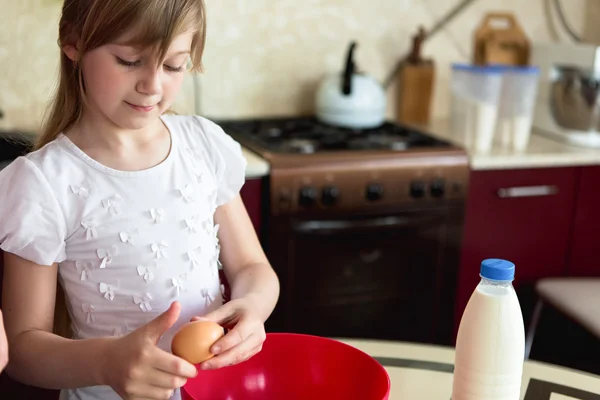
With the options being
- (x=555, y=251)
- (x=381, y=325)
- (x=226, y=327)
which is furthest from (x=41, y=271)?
(x=555, y=251)

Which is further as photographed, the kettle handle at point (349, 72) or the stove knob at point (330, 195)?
the kettle handle at point (349, 72)

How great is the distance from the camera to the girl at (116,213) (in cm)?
101

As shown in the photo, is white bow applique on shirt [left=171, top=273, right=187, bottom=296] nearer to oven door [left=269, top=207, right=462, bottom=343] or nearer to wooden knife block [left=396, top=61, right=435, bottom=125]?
oven door [left=269, top=207, right=462, bottom=343]

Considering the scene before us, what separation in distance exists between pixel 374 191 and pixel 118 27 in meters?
1.24

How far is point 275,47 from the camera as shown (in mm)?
2557

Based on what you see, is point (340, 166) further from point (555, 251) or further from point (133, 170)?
point (133, 170)

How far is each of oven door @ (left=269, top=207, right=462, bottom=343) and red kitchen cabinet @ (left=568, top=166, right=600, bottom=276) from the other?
1.39 ft

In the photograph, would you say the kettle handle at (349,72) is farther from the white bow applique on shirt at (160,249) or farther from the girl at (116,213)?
the white bow applique on shirt at (160,249)

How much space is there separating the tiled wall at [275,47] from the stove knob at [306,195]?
55 cm

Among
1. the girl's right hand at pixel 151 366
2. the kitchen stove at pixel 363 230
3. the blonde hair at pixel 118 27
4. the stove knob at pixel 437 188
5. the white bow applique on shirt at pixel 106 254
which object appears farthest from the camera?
the stove knob at pixel 437 188

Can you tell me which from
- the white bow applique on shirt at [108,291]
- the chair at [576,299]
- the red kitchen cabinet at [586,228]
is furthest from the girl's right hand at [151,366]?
the red kitchen cabinet at [586,228]

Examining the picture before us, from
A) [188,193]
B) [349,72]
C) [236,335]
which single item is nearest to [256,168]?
[349,72]

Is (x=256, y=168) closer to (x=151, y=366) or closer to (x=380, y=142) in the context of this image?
(x=380, y=142)

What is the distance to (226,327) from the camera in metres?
1.06
